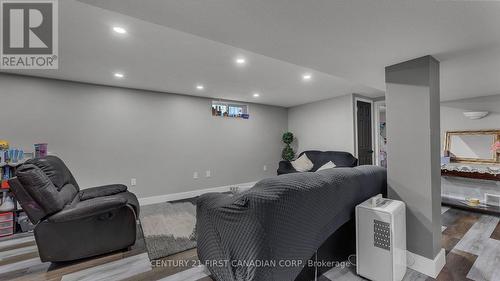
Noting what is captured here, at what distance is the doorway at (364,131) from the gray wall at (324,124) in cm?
25

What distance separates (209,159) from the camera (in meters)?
4.84

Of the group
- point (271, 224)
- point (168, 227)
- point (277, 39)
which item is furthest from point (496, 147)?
point (168, 227)

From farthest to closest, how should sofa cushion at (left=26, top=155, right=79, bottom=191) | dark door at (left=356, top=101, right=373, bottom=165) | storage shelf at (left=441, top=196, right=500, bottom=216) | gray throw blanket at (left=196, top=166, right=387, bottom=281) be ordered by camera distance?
dark door at (left=356, top=101, right=373, bottom=165) < storage shelf at (left=441, top=196, right=500, bottom=216) < sofa cushion at (left=26, top=155, right=79, bottom=191) < gray throw blanket at (left=196, top=166, right=387, bottom=281)

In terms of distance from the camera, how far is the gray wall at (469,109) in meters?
3.71

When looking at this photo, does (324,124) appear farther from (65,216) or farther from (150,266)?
(65,216)

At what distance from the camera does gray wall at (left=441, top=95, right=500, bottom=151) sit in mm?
3707

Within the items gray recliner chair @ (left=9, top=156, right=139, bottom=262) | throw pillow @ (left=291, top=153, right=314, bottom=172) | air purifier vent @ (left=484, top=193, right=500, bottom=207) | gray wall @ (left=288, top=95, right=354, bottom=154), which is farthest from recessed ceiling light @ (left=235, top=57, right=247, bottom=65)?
air purifier vent @ (left=484, top=193, right=500, bottom=207)

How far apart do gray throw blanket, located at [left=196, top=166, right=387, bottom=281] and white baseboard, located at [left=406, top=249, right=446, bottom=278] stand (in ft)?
3.00

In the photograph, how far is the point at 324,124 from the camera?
5.23m

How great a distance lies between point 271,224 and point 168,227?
2219mm

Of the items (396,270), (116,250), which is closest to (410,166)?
(396,270)

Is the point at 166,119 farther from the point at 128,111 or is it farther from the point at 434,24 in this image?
the point at 434,24

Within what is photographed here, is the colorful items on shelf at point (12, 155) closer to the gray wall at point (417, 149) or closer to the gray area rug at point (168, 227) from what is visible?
the gray area rug at point (168, 227)

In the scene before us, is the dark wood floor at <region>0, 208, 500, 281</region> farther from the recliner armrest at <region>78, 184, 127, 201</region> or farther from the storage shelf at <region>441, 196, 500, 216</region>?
the storage shelf at <region>441, 196, 500, 216</region>
